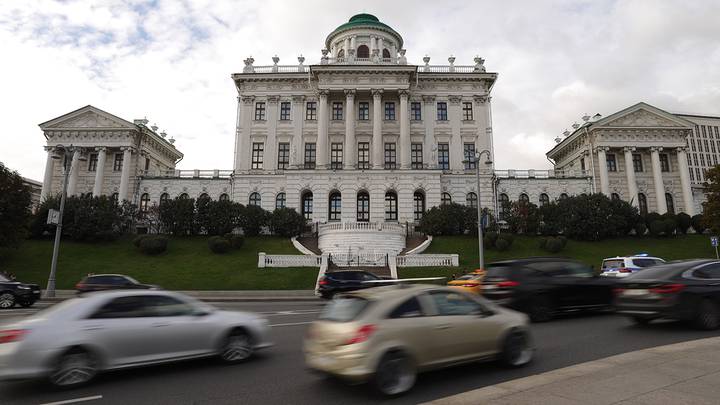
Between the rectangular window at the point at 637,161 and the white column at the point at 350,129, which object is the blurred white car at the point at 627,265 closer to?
the white column at the point at 350,129

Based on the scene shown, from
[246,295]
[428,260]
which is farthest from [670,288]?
[428,260]

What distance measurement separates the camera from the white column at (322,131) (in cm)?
5109

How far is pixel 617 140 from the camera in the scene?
55.6 m

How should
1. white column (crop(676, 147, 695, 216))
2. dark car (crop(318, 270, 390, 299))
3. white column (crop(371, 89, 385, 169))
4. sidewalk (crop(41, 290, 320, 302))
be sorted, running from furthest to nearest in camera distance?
white column (crop(676, 147, 695, 216)), white column (crop(371, 89, 385, 169)), sidewalk (crop(41, 290, 320, 302)), dark car (crop(318, 270, 390, 299))

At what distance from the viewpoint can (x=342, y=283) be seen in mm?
21453

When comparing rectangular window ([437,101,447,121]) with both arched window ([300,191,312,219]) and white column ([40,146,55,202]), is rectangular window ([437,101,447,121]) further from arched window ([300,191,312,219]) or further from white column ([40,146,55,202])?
white column ([40,146,55,202])

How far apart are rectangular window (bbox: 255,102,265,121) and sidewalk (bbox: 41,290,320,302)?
32364 mm

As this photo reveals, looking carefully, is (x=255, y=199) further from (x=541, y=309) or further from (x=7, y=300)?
(x=541, y=309)

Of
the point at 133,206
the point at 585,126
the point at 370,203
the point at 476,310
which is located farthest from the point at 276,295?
the point at 585,126

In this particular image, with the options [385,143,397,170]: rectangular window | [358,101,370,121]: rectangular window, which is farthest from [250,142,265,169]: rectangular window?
[385,143,397,170]: rectangular window

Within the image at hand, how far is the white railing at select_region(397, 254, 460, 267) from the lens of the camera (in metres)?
33.0

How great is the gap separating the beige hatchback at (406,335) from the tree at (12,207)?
37256 millimetres

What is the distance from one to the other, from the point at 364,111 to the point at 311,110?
22.2 feet

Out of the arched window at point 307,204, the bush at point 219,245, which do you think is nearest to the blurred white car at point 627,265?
the bush at point 219,245
